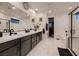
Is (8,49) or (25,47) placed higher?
(8,49)

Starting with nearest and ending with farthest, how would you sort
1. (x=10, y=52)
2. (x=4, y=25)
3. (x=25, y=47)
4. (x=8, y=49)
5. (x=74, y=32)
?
(x=8, y=49)
(x=10, y=52)
(x=4, y=25)
(x=25, y=47)
(x=74, y=32)

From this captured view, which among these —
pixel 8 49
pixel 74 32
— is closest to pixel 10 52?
pixel 8 49

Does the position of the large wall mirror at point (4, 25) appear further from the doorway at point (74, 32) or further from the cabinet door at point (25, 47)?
the doorway at point (74, 32)

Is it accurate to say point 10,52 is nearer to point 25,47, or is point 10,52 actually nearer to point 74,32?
point 25,47

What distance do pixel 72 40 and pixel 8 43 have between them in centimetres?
303

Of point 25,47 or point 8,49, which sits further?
point 25,47

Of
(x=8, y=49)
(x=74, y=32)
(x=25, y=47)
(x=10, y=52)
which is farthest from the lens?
(x=74, y=32)

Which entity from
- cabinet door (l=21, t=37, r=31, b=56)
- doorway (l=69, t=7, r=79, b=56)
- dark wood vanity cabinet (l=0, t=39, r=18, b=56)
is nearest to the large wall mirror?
cabinet door (l=21, t=37, r=31, b=56)

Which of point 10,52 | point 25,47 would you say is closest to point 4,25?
point 25,47

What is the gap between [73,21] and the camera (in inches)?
175

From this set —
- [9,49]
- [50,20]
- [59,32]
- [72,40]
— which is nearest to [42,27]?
[59,32]

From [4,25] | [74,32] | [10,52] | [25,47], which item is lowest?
[25,47]

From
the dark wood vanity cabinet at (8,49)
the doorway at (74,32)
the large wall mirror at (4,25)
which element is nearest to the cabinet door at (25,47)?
the dark wood vanity cabinet at (8,49)

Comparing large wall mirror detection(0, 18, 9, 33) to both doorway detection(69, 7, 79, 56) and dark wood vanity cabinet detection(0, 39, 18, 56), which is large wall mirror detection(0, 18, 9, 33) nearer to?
dark wood vanity cabinet detection(0, 39, 18, 56)
